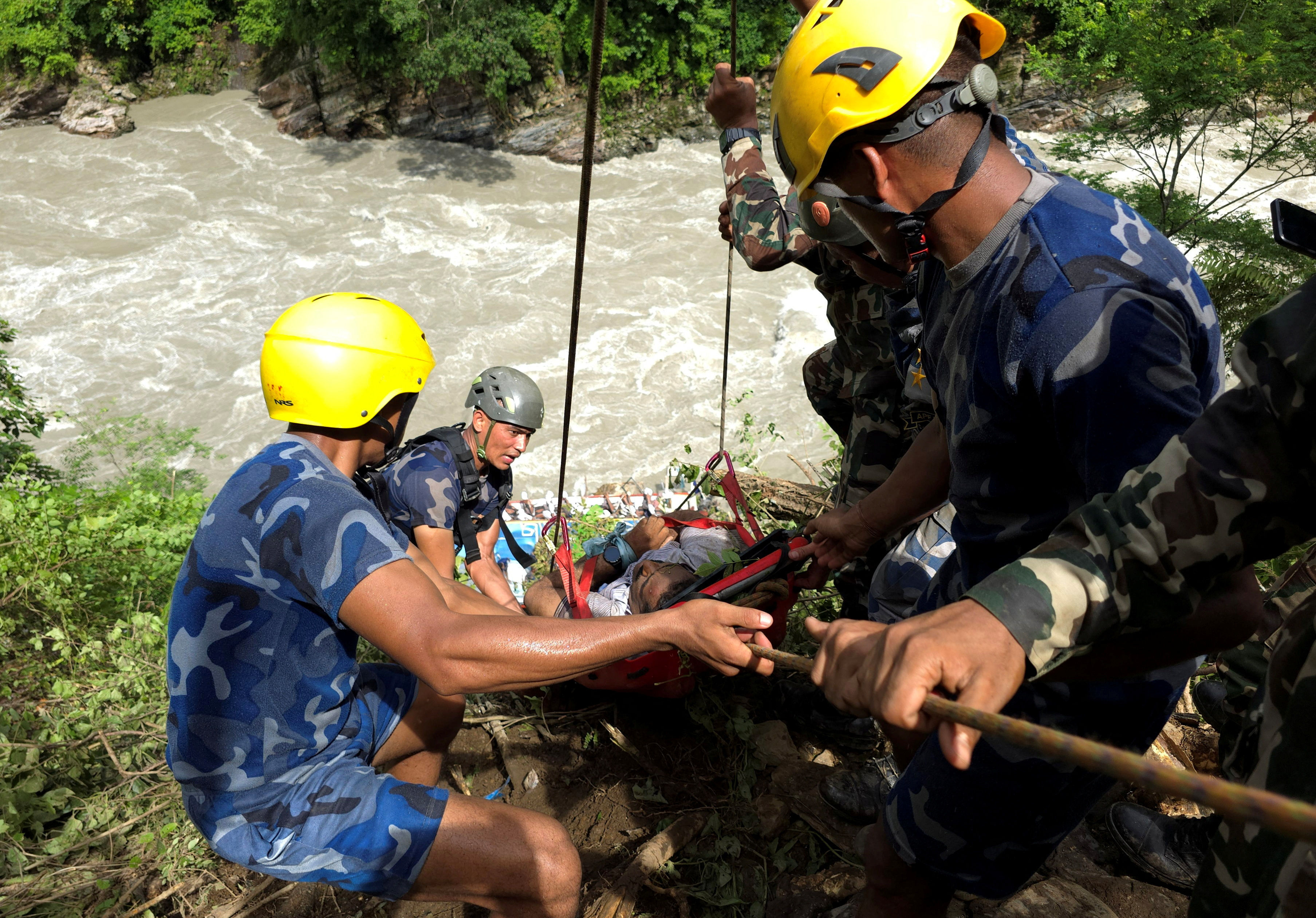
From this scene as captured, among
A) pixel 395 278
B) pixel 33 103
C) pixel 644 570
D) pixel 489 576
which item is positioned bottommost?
pixel 395 278

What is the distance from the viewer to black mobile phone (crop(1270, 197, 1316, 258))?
4.33ft

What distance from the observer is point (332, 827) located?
2447 mm

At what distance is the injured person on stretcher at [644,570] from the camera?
402cm

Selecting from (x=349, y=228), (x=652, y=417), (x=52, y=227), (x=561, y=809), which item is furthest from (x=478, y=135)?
(x=561, y=809)

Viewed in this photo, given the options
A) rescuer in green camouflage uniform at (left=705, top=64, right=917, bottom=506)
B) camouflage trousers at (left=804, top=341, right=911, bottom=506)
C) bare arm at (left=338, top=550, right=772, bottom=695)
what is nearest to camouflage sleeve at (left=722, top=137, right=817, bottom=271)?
rescuer in green camouflage uniform at (left=705, top=64, right=917, bottom=506)

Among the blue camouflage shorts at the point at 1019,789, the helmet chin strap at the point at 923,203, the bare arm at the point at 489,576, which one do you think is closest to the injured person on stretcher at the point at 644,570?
the bare arm at the point at 489,576

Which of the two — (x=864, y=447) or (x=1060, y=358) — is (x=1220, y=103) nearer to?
(x=864, y=447)

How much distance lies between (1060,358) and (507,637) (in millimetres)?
1458

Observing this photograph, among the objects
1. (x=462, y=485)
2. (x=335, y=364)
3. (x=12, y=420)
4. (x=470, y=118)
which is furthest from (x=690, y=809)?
(x=470, y=118)

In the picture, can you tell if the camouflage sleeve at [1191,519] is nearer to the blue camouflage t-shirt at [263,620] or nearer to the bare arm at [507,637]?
the bare arm at [507,637]

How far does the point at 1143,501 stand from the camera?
4.42 feet

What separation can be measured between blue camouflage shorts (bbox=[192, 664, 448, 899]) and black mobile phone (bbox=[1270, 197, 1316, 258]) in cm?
244

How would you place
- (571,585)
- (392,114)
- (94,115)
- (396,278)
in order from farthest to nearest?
(94,115) → (392,114) → (396,278) → (571,585)

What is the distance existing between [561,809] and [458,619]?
1.88 m
